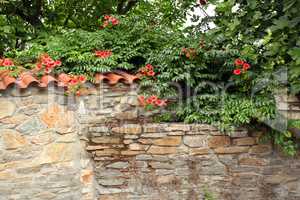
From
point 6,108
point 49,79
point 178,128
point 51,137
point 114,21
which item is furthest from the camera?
point 114,21

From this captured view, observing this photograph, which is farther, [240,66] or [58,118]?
[240,66]

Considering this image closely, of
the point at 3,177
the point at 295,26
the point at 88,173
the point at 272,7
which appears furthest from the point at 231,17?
the point at 3,177

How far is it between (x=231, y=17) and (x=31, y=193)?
108 inches

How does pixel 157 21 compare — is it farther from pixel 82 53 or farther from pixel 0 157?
pixel 0 157

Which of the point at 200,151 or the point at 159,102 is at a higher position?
the point at 159,102

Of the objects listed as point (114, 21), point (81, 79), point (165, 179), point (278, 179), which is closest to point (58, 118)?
point (81, 79)

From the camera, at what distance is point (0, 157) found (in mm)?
3402

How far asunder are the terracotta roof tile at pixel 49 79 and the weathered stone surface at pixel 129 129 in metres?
0.49

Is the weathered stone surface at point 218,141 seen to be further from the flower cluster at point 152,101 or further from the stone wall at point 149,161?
the flower cluster at point 152,101

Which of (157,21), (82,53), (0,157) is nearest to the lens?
(0,157)

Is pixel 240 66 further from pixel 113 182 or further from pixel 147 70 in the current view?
pixel 113 182

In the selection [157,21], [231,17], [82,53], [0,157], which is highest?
[157,21]

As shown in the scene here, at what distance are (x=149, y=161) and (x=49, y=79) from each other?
1385 millimetres

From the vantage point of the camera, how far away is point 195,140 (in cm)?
374
